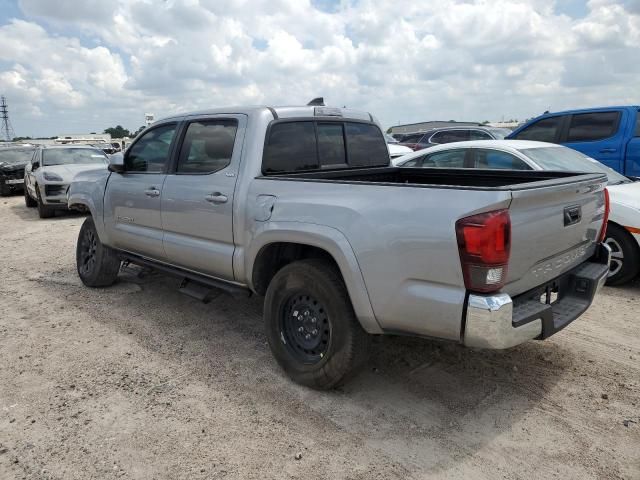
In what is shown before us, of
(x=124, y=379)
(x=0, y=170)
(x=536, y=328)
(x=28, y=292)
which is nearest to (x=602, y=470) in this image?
(x=536, y=328)

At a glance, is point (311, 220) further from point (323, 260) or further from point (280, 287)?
point (280, 287)

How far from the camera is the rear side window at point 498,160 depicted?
→ 6.01 meters

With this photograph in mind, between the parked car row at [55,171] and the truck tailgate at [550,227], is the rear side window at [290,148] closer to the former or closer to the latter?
the truck tailgate at [550,227]

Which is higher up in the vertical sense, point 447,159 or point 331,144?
point 331,144

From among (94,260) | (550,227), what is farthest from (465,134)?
(550,227)

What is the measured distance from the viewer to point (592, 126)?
8.01 metres

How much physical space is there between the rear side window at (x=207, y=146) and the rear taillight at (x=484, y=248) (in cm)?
211

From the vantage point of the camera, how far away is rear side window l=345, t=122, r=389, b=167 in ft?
15.0

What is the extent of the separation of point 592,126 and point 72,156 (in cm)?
1191

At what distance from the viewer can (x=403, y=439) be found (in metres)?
2.90

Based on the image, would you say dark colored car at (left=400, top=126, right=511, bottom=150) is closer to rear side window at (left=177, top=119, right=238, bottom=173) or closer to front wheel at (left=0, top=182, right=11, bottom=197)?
rear side window at (left=177, top=119, right=238, bottom=173)

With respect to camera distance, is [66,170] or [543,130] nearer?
[543,130]

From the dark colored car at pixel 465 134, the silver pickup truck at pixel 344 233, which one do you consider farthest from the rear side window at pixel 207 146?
the dark colored car at pixel 465 134

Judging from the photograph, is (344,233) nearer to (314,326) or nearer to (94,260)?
(314,326)
